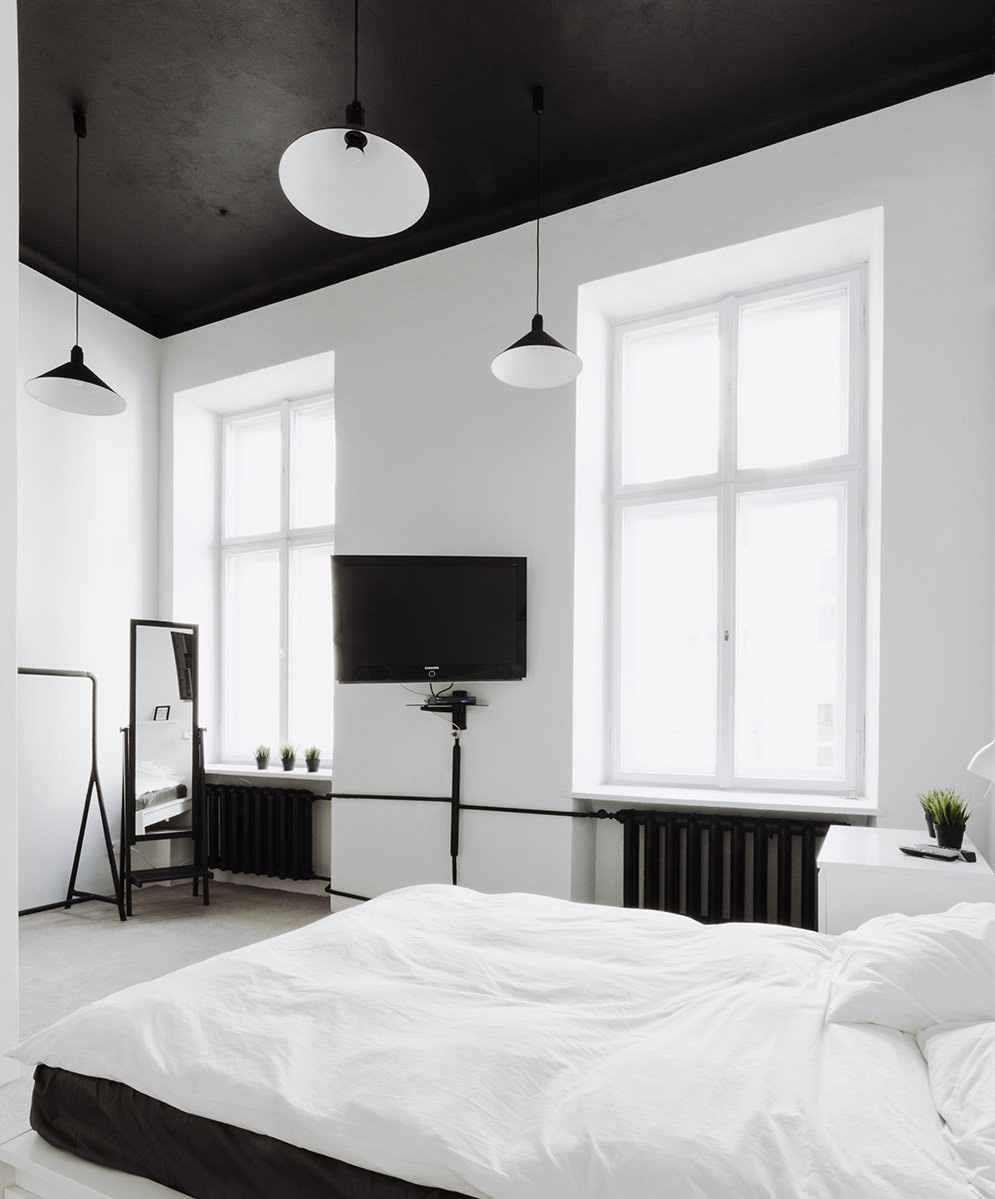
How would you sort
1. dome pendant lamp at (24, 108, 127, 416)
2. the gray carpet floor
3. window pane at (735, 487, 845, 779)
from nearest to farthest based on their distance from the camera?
the gray carpet floor, dome pendant lamp at (24, 108, 127, 416), window pane at (735, 487, 845, 779)

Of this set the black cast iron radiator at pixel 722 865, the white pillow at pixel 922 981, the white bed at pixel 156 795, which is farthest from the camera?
the white bed at pixel 156 795

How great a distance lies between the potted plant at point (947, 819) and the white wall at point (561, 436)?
0.40 meters

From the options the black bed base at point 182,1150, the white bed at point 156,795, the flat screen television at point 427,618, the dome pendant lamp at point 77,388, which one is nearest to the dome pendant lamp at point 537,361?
the flat screen television at point 427,618

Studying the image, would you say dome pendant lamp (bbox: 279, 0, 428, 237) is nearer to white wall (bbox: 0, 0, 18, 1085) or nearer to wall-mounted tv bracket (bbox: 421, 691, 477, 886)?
white wall (bbox: 0, 0, 18, 1085)

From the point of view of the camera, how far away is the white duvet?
1.21 meters

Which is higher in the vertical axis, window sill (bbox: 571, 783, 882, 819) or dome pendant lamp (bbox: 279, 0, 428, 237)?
dome pendant lamp (bbox: 279, 0, 428, 237)

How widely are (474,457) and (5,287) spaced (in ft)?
7.22

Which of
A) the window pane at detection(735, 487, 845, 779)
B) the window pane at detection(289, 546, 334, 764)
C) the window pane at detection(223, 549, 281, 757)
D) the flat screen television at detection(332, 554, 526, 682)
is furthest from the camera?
the window pane at detection(223, 549, 281, 757)

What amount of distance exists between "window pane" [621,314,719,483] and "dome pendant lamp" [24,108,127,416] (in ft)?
8.36

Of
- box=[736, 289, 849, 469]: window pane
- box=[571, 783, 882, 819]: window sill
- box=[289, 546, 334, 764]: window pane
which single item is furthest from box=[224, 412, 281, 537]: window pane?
box=[736, 289, 849, 469]: window pane

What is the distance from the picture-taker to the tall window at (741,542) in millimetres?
3916

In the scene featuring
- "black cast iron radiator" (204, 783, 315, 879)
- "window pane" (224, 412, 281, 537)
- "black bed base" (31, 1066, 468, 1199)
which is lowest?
"black cast iron radiator" (204, 783, 315, 879)

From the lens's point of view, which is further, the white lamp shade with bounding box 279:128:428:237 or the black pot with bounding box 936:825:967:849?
the black pot with bounding box 936:825:967:849

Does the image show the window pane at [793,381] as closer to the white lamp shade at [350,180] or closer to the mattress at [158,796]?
the white lamp shade at [350,180]
